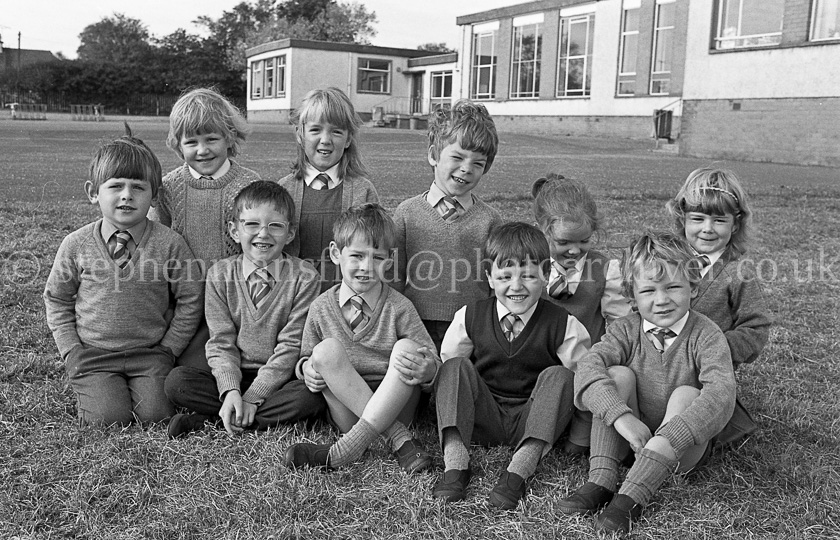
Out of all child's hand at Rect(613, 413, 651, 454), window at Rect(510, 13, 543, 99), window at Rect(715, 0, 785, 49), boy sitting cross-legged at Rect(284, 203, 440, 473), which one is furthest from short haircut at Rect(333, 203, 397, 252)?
window at Rect(510, 13, 543, 99)

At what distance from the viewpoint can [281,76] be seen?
139 feet

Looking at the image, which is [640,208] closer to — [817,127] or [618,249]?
[618,249]

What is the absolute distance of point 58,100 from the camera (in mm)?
50875

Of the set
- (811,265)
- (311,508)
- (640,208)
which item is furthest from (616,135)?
(311,508)

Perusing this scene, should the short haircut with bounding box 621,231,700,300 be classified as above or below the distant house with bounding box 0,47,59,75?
below

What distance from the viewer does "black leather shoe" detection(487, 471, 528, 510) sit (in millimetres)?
2564

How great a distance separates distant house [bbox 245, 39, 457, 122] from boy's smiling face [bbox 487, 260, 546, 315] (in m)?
36.8

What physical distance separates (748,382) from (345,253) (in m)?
2.14

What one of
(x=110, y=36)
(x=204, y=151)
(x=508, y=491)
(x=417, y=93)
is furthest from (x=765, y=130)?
(x=110, y=36)

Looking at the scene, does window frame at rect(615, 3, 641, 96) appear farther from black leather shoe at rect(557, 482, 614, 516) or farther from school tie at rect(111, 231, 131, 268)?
black leather shoe at rect(557, 482, 614, 516)

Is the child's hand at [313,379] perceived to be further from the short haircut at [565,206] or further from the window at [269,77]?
the window at [269,77]

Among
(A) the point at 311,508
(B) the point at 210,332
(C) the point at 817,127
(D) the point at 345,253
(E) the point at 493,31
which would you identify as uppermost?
(E) the point at 493,31

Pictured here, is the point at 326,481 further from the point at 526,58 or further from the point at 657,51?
the point at 526,58

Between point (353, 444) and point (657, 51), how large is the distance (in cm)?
2826
